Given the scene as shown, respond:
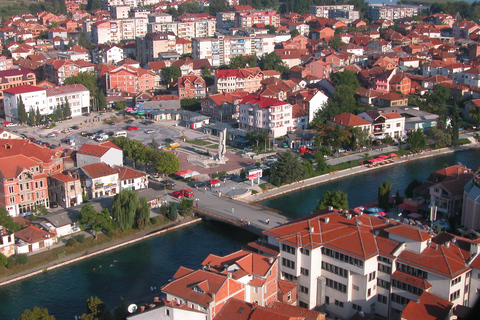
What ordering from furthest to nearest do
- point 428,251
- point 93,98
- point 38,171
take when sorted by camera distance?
point 93,98 < point 38,171 < point 428,251

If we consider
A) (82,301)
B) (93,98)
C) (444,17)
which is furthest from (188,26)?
(82,301)

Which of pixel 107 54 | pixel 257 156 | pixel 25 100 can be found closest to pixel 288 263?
pixel 257 156

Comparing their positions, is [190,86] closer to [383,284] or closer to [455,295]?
[383,284]

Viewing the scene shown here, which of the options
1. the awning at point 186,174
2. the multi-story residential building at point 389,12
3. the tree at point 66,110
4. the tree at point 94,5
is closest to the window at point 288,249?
the awning at point 186,174

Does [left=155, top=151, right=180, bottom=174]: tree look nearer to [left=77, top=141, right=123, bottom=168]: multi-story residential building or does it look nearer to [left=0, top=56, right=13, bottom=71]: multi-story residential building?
[left=77, top=141, right=123, bottom=168]: multi-story residential building

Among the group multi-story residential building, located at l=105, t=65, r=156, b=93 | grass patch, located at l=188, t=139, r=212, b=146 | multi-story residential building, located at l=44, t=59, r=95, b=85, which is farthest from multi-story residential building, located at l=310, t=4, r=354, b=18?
grass patch, located at l=188, t=139, r=212, b=146

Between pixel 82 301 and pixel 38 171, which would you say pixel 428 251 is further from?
pixel 38 171
